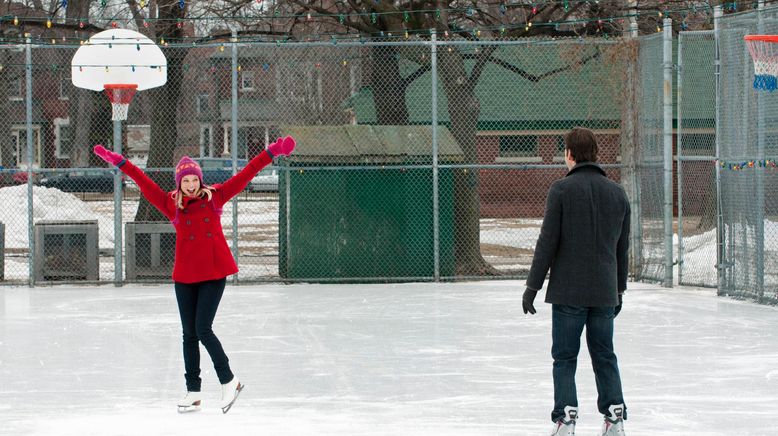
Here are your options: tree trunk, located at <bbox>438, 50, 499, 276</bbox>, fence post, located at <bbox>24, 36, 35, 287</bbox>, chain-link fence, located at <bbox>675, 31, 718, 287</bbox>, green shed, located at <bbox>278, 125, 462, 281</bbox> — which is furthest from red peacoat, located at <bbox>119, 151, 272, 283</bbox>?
chain-link fence, located at <bbox>675, 31, 718, 287</bbox>

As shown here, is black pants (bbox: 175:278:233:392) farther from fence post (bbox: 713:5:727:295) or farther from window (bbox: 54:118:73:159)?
window (bbox: 54:118:73:159)

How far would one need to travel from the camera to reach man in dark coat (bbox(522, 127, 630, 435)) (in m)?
6.52

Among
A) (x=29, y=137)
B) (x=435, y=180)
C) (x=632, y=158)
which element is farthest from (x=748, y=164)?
(x=29, y=137)

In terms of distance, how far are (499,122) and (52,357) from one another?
21766 mm

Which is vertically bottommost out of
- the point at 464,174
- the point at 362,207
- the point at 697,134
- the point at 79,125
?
the point at 362,207

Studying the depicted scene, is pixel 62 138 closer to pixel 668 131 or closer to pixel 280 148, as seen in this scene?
pixel 668 131

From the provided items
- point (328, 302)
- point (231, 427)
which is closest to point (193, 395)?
point (231, 427)

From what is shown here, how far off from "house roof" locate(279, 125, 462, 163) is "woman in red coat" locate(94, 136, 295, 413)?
8.41m

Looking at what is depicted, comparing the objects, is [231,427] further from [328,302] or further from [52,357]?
[328,302]

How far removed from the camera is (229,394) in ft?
25.3

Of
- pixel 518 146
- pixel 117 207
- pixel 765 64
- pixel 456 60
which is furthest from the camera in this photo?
pixel 518 146

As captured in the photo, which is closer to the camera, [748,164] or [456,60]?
[748,164]

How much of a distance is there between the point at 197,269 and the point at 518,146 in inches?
968

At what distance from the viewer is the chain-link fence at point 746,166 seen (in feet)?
44.5
